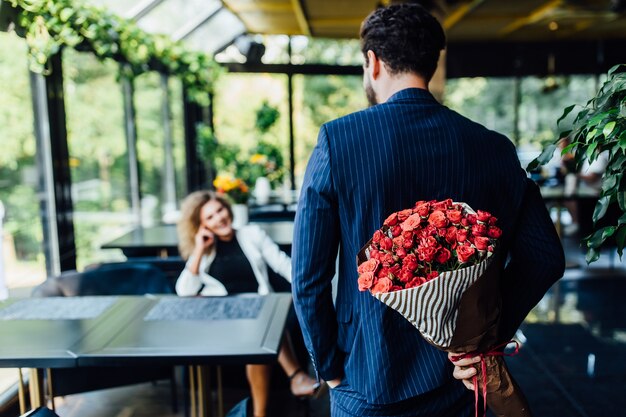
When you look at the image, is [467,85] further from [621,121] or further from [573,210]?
[621,121]

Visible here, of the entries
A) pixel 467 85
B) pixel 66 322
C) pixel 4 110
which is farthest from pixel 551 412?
pixel 467 85

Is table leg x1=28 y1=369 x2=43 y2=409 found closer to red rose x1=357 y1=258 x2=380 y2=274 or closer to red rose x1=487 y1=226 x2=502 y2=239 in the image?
red rose x1=357 y1=258 x2=380 y2=274

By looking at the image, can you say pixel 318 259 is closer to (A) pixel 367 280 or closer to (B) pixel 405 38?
(A) pixel 367 280

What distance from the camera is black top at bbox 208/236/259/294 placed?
130 inches

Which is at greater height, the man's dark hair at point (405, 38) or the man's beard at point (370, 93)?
the man's dark hair at point (405, 38)

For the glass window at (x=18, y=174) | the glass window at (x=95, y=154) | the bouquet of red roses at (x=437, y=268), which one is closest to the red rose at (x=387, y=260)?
the bouquet of red roses at (x=437, y=268)

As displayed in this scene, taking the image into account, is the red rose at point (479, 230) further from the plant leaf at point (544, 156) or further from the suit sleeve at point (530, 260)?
the plant leaf at point (544, 156)

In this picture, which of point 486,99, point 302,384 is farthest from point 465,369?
point 486,99

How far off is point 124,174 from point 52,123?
1708 mm

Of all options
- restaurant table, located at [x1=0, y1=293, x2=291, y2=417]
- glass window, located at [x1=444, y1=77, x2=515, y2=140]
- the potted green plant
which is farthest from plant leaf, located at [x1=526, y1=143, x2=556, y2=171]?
glass window, located at [x1=444, y1=77, x2=515, y2=140]

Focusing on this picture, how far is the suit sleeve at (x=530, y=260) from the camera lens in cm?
135

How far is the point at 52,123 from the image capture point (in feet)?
12.4

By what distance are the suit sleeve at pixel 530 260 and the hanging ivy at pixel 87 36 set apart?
249 cm

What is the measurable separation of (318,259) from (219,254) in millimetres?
2079
